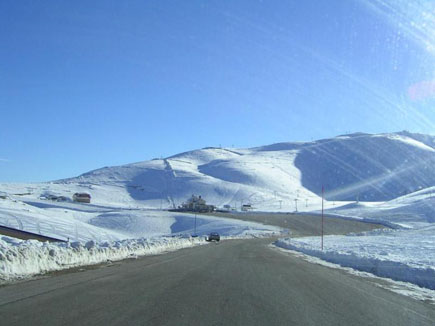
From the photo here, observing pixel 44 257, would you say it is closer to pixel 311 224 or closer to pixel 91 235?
pixel 91 235

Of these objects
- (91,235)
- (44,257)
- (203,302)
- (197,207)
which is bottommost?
(91,235)

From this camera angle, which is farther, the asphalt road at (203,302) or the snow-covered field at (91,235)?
the snow-covered field at (91,235)

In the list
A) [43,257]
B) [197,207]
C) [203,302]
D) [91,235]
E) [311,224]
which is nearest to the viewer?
[203,302]

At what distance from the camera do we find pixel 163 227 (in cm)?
10712

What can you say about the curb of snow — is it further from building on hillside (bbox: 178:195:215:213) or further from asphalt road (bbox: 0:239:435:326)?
building on hillside (bbox: 178:195:215:213)

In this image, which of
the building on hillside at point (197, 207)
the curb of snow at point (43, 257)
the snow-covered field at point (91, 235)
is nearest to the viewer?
the curb of snow at point (43, 257)

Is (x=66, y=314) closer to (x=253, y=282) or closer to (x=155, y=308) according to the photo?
(x=155, y=308)

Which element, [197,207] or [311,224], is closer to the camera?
[311,224]

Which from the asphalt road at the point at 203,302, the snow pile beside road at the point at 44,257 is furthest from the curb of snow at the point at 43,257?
the asphalt road at the point at 203,302

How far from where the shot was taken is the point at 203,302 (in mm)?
9828

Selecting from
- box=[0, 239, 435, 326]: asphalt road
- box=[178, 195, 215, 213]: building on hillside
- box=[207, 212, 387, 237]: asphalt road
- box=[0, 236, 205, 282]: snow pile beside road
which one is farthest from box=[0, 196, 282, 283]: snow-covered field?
box=[178, 195, 215, 213]: building on hillside

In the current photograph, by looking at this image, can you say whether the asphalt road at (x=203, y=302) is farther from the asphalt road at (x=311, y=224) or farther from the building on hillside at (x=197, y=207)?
the building on hillside at (x=197, y=207)

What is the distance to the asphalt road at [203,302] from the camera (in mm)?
8094

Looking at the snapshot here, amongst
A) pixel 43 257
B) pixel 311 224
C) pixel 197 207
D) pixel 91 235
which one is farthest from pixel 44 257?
pixel 197 207
